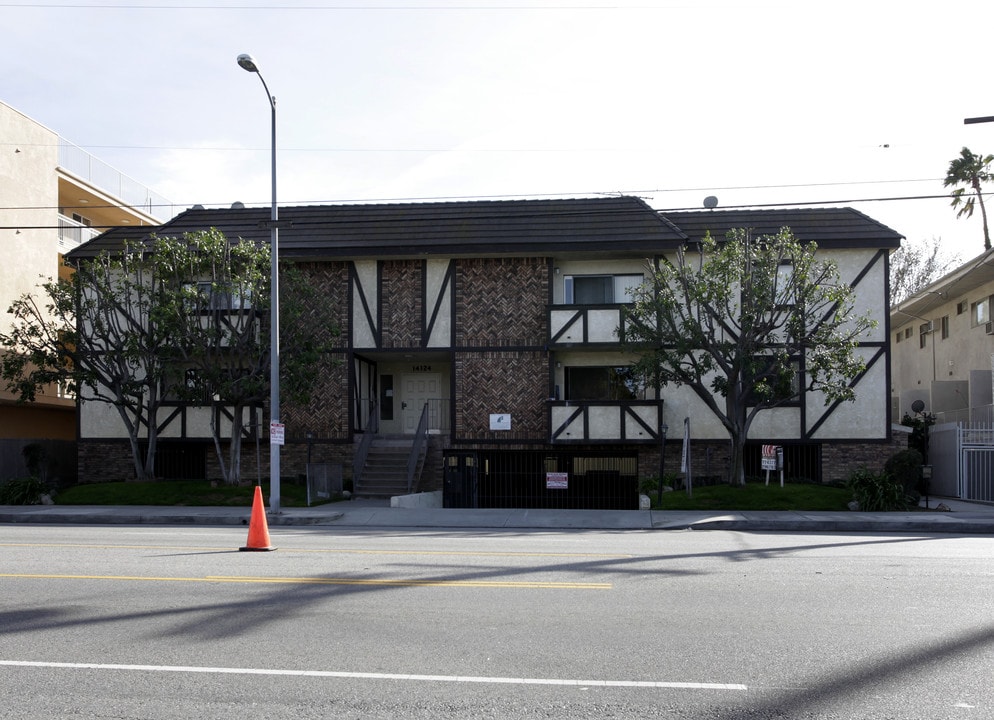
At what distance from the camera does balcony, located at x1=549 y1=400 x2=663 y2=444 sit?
25859 mm

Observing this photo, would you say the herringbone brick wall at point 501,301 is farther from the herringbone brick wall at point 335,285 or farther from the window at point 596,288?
the herringbone brick wall at point 335,285

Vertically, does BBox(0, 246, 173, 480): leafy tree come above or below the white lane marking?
above

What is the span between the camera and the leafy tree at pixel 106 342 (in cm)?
2417

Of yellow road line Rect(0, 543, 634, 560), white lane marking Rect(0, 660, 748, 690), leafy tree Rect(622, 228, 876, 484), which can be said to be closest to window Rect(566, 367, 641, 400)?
leafy tree Rect(622, 228, 876, 484)

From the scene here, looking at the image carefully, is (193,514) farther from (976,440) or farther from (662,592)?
(976,440)

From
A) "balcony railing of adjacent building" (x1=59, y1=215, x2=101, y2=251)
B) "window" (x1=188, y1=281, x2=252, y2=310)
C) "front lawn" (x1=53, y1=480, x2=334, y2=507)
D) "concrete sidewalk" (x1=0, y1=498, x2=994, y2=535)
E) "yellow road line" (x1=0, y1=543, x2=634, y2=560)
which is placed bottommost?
"concrete sidewalk" (x1=0, y1=498, x2=994, y2=535)

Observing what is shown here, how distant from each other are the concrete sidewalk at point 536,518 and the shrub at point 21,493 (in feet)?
3.66

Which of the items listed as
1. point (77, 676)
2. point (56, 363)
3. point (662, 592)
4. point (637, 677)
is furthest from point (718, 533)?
point (56, 363)

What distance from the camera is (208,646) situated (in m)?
7.04

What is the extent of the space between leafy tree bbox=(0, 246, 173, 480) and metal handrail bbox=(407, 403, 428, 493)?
276 inches

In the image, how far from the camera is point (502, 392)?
88.5ft

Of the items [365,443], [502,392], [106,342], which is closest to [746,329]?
[502,392]

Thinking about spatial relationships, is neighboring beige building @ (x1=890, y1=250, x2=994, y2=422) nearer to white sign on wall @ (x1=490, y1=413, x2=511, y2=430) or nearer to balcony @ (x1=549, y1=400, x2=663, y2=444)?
balcony @ (x1=549, y1=400, x2=663, y2=444)

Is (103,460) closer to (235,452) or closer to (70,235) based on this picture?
(235,452)
